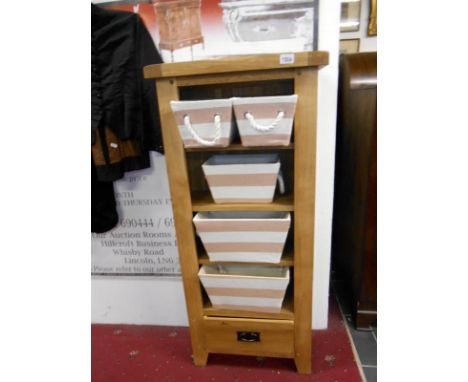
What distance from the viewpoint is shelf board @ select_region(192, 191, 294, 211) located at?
39.5 inches

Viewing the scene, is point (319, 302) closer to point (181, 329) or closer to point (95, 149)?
point (181, 329)

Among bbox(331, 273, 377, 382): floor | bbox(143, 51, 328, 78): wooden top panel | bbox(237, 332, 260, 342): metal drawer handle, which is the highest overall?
bbox(143, 51, 328, 78): wooden top panel

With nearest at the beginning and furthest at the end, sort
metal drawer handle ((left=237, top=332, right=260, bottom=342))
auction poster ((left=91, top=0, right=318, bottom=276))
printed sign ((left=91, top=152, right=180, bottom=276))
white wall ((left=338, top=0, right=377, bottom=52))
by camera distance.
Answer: auction poster ((left=91, top=0, right=318, bottom=276)), metal drawer handle ((left=237, top=332, right=260, bottom=342)), printed sign ((left=91, top=152, right=180, bottom=276)), white wall ((left=338, top=0, right=377, bottom=52))

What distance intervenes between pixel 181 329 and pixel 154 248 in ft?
1.56

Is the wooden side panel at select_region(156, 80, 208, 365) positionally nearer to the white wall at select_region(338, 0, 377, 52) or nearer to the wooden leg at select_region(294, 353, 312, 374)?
the wooden leg at select_region(294, 353, 312, 374)

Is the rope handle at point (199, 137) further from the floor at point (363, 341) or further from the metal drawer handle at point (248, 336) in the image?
the floor at point (363, 341)

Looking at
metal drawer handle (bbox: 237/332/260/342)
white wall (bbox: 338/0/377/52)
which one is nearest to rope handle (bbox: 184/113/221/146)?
metal drawer handle (bbox: 237/332/260/342)

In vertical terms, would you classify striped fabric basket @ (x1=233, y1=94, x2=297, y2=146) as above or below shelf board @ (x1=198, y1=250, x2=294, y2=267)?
above

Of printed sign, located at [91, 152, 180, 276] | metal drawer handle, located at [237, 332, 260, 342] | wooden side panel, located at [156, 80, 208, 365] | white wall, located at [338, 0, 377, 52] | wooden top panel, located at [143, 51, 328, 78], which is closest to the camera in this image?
wooden top panel, located at [143, 51, 328, 78]

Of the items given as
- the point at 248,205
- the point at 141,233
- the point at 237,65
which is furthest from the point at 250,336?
the point at 237,65

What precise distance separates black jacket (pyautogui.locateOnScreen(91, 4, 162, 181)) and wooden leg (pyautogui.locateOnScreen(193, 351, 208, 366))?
2.78 feet

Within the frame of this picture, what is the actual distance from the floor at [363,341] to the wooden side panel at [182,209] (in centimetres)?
69

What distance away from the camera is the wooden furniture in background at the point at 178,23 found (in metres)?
1.10
